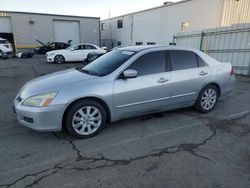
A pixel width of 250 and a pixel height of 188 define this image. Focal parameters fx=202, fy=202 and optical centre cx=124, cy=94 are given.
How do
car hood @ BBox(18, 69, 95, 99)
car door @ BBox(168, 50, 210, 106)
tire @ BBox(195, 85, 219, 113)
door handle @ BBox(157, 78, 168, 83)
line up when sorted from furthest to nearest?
1. tire @ BBox(195, 85, 219, 113)
2. car door @ BBox(168, 50, 210, 106)
3. door handle @ BBox(157, 78, 168, 83)
4. car hood @ BBox(18, 69, 95, 99)

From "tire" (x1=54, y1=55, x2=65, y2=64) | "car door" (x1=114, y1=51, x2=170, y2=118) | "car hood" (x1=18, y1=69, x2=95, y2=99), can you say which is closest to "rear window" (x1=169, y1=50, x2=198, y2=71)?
"car door" (x1=114, y1=51, x2=170, y2=118)

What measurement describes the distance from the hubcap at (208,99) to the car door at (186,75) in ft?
0.94

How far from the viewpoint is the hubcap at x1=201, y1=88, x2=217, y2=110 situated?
4625mm

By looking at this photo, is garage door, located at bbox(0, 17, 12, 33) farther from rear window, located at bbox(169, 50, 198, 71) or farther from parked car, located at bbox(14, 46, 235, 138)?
rear window, located at bbox(169, 50, 198, 71)

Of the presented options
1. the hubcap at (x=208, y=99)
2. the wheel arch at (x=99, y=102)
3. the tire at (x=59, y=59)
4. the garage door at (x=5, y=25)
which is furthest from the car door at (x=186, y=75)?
the garage door at (x=5, y=25)

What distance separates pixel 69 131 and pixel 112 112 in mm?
803

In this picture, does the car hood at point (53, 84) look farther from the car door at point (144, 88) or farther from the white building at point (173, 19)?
the white building at point (173, 19)

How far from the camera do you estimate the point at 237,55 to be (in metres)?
9.80

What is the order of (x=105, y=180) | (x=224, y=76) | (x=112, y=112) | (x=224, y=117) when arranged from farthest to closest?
1. (x=224, y=76)
2. (x=224, y=117)
3. (x=112, y=112)
4. (x=105, y=180)

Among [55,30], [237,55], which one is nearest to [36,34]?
[55,30]

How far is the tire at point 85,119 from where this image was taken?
332 cm

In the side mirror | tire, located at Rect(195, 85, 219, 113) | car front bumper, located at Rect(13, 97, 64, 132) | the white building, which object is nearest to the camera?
car front bumper, located at Rect(13, 97, 64, 132)

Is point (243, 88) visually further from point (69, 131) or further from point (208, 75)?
point (69, 131)

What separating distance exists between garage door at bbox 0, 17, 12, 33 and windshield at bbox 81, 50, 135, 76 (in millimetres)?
27557
